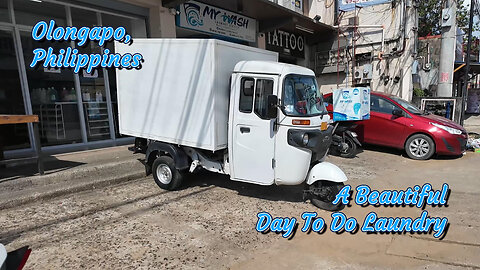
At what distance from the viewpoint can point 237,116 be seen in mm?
4648

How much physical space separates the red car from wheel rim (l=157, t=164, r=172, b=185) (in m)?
4.98

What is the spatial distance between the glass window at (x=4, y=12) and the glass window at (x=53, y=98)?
0.37 m

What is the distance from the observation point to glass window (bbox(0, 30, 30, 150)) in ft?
20.8

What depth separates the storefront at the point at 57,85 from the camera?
21.1 feet

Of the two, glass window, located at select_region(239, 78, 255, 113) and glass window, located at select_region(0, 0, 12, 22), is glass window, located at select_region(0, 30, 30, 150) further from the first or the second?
glass window, located at select_region(239, 78, 255, 113)

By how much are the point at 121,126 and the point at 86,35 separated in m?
3.40

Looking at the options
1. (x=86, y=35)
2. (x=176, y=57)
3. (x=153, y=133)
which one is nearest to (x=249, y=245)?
(x=153, y=133)

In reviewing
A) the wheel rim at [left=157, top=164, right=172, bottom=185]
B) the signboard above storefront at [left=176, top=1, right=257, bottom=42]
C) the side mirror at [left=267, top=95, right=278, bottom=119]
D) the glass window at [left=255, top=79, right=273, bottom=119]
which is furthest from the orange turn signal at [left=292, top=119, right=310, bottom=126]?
the signboard above storefront at [left=176, top=1, right=257, bottom=42]

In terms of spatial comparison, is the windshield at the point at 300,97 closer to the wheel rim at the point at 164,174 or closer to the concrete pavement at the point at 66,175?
the wheel rim at the point at 164,174

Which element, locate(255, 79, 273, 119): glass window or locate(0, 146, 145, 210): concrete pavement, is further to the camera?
locate(0, 146, 145, 210): concrete pavement

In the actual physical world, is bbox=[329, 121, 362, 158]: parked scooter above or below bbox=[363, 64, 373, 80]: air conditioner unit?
below

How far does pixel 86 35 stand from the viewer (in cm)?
764

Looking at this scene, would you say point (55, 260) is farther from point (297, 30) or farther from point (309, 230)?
point (297, 30)

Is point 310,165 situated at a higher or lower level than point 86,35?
lower
